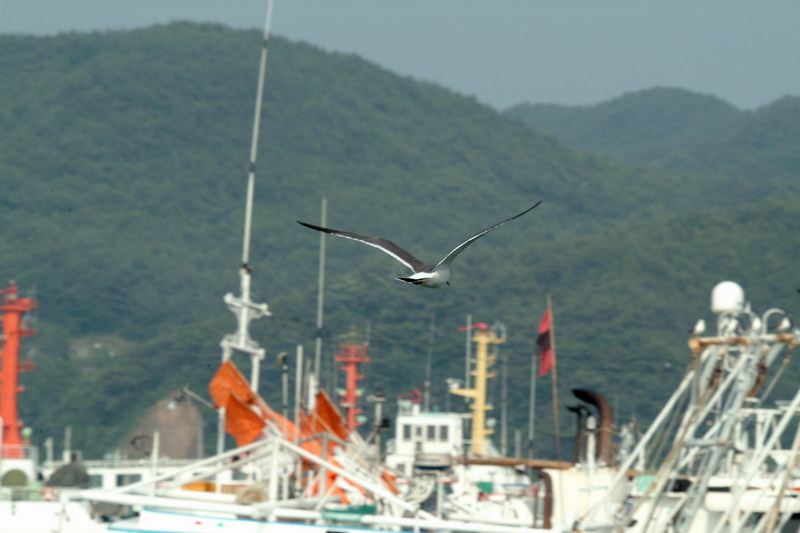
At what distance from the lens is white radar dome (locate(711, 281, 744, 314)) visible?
27.2m

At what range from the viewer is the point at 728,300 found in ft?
89.4

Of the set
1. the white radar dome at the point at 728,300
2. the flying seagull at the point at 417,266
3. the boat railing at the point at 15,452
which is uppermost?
the white radar dome at the point at 728,300

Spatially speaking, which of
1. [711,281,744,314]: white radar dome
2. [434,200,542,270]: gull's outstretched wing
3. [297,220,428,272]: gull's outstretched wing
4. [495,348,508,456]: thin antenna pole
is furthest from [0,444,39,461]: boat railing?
[434,200,542,270]: gull's outstretched wing

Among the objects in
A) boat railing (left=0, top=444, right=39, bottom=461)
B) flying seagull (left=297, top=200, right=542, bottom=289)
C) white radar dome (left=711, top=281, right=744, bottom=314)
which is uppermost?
white radar dome (left=711, top=281, right=744, bottom=314)

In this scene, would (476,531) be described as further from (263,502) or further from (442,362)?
(442,362)

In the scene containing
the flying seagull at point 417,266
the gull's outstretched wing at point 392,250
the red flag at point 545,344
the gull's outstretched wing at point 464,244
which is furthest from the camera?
the red flag at point 545,344

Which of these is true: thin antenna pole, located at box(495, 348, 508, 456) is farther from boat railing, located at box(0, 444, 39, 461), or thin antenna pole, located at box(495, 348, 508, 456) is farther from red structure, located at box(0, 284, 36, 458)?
boat railing, located at box(0, 444, 39, 461)

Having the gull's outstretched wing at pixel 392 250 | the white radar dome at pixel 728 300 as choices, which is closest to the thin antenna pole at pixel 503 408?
the white radar dome at pixel 728 300

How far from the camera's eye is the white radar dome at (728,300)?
2725 cm


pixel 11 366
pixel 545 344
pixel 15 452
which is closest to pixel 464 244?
pixel 545 344

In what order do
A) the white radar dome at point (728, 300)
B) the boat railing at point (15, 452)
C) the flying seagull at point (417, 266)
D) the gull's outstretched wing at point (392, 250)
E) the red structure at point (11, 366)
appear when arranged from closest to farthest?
the flying seagull at point (417, 266) → the gull's outstretched wing at point (392, 250) → the white radar dome at point (728, 300) → the boat railing at point (15, 452) → the red structure at point (11, 366)

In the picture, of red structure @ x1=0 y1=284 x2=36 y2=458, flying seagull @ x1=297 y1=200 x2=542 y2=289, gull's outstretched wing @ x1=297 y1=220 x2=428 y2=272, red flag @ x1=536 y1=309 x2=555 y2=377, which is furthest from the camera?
red structure @ x1=0 y1=284 x2=36 y2=458

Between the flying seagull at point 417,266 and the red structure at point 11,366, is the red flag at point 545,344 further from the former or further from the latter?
the flying seagull at point 417,266

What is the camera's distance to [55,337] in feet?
514
